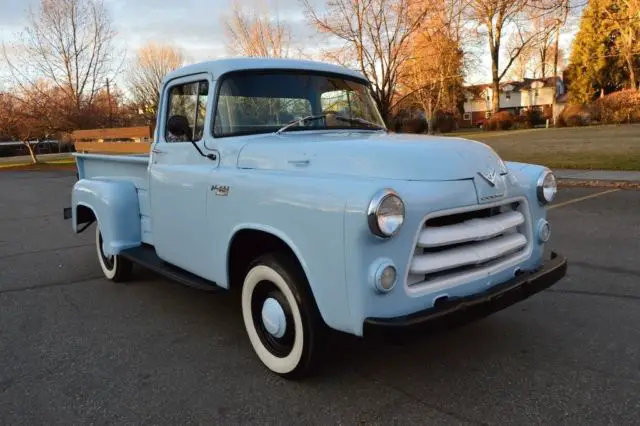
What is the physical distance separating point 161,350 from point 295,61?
2.43 m

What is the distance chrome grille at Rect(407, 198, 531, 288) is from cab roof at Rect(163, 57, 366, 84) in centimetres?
188

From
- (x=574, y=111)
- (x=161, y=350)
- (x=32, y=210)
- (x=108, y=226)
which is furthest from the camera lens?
(x=574, y=111)

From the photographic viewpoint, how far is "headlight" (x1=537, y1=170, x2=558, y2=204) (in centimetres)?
350

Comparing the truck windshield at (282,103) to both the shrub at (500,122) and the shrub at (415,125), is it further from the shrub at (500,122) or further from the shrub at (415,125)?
the shrub at (500,122)

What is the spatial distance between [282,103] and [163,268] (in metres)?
1.61

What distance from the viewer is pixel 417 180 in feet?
9.31

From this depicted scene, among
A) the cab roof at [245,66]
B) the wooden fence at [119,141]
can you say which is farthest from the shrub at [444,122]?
the cab roof at [245,66]

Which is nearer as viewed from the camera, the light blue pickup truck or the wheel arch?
the light blue pickup truck

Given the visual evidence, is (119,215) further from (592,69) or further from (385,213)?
(592,69)

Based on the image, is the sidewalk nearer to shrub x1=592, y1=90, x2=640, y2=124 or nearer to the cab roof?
the cab roof

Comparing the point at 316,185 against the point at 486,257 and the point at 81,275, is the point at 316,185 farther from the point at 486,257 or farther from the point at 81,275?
the point at 81,275

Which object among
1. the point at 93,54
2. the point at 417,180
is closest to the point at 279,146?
the point at 417,180

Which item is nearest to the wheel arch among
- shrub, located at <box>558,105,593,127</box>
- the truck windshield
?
the truck windshield

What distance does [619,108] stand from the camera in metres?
38.6
